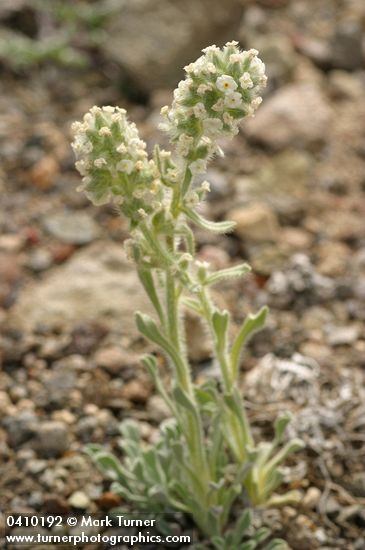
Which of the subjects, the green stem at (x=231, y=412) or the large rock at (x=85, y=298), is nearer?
the green stem at (x=231, y=412)

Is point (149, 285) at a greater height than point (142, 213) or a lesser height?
lesser

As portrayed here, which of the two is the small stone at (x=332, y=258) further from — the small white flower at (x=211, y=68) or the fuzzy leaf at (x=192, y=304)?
the small white flower at (x=211, y=68)

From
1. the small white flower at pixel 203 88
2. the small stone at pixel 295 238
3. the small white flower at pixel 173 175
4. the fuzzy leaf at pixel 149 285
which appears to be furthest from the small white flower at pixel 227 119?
the small stone at pixel 295 238

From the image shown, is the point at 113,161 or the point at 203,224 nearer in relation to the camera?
the point at 113,161

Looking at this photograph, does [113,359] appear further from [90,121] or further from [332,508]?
[90,121]

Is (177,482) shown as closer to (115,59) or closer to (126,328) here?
(126,328)

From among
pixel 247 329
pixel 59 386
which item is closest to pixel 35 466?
pixel 59 386
